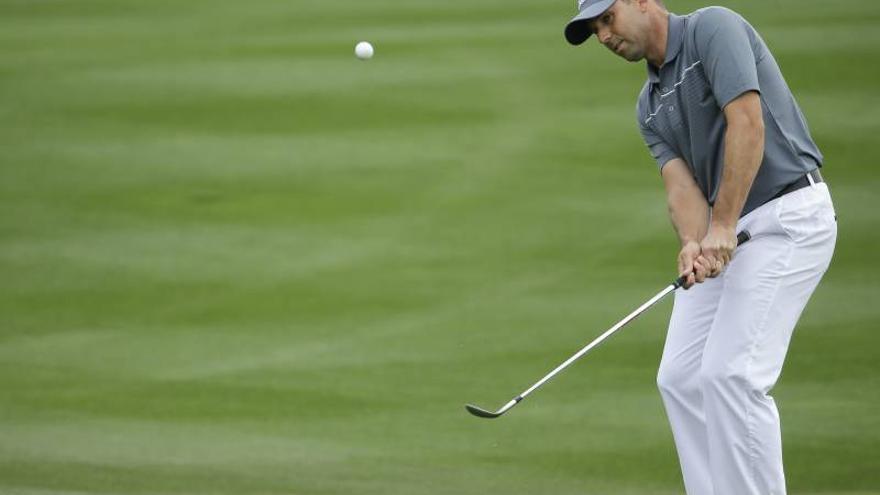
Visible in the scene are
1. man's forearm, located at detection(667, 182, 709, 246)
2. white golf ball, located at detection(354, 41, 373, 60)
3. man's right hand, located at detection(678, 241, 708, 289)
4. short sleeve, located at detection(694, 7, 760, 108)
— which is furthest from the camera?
white golf ball, located at detection(354, 41, 373, 60)

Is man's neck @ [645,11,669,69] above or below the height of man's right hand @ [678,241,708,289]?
above

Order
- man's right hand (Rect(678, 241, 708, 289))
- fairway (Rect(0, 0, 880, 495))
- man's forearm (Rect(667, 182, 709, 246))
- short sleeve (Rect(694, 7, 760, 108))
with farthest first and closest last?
fairway (Rect(0, 0, 880, 495)) < man's forearm (Rect(667, 182, 709, 246)) < man's right hand (Rect(678, 241, 708, 289)) < short sleeve (Rect(694, 7, 760, 108))

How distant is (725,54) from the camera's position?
194 inches

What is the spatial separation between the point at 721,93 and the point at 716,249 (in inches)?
20.1

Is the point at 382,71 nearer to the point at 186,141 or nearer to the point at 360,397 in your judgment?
the point at 186,141

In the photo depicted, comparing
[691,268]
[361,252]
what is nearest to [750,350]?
[691,268]

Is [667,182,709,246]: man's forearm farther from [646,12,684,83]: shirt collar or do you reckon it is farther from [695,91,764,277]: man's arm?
[646,12,684,83]: shirt collar

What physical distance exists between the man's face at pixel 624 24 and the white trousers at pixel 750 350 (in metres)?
0.71

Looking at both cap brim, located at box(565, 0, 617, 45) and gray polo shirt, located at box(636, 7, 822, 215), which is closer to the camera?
gray polo shirt, located at box(636, 7, 822, 215)

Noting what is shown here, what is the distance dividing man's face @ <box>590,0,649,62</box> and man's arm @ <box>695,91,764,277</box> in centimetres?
42

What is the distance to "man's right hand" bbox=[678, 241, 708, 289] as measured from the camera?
5043 mm

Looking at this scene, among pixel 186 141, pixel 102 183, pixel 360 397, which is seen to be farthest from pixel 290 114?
pixel 360 397

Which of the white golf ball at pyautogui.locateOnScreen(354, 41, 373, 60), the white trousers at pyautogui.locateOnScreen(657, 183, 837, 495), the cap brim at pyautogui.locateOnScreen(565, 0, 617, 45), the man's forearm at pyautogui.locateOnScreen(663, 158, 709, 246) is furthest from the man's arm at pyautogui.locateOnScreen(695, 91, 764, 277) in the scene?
the white golf ball at pyautogui.locateOnScreen(354, 41, 373, 60)

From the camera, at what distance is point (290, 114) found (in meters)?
11.1
